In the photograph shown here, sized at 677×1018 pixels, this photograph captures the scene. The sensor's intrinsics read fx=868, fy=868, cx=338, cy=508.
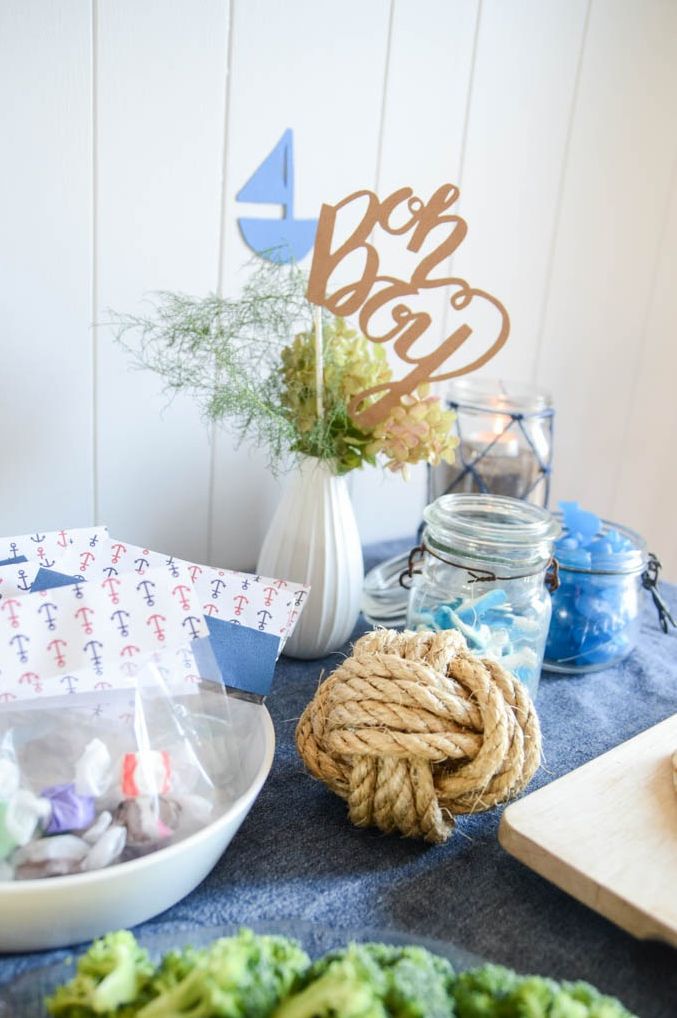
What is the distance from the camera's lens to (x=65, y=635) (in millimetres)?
534

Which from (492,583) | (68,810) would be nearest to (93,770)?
(68,810)

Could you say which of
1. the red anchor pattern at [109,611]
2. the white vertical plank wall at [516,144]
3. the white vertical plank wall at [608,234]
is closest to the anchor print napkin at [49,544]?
the red anchor pattern at [109,611]

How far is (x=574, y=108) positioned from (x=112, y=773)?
111cm

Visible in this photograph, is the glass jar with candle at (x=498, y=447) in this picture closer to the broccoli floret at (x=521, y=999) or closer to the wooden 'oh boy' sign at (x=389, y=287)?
the wooden 'oh boy' sign at (x=389, y=287)

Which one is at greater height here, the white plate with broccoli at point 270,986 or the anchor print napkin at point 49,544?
the anchor print napkin at point 49,544

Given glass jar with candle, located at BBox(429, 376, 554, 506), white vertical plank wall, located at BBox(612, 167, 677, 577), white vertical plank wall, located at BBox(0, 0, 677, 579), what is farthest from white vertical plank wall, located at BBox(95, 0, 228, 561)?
white vertical plank wall, located at BBox(612, 167, 677, 577)

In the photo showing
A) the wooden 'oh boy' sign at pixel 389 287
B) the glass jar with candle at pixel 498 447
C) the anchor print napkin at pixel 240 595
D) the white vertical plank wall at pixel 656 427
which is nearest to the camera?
the anchor print napkin at pixel 240 595

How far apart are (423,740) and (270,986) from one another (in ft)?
0.64

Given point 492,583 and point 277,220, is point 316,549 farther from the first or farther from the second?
point 277,220

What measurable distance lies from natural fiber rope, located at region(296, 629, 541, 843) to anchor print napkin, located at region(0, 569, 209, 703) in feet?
0.37

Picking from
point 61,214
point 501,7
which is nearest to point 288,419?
point 61,214

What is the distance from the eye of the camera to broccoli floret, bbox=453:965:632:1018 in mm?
407

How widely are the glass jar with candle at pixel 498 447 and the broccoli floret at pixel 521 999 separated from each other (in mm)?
657

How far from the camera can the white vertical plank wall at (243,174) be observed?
32.1 inches
